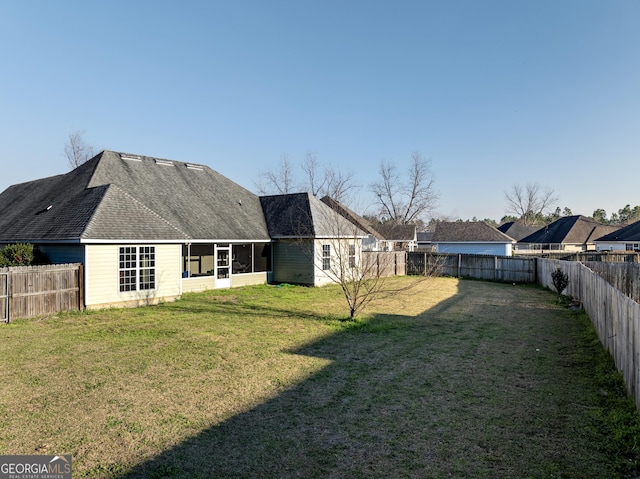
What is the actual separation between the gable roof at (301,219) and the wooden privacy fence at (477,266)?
267 inches

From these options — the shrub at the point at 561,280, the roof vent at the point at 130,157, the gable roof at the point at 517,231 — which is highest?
the roof vent at the point at 130,157

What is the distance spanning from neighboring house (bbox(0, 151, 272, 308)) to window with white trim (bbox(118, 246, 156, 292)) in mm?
36

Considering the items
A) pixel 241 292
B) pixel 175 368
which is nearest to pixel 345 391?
pixel 175 368

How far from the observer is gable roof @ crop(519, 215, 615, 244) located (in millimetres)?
46562

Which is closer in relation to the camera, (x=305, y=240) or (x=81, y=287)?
(x=81, y=287)

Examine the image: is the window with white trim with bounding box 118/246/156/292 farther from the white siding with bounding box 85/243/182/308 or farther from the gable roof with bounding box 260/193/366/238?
the gable roof with bounding box 260/193/366/238

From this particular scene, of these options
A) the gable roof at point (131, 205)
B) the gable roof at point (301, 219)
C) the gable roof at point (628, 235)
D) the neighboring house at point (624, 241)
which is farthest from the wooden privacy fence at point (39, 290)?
the gable roof at point (628, 235)

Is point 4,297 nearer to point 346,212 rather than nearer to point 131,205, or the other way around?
point 131,205

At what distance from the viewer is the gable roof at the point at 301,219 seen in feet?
69.4

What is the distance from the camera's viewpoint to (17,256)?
14016 mm

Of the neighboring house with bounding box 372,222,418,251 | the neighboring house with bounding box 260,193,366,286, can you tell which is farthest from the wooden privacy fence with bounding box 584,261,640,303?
the neighboring house with bounding box 372,222,418,251

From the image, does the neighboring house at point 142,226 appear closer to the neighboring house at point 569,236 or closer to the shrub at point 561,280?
the shrub at point 561,280

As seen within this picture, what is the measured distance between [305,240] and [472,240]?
71.7 feet

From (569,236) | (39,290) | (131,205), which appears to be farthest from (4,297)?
(569,236)
